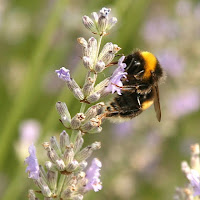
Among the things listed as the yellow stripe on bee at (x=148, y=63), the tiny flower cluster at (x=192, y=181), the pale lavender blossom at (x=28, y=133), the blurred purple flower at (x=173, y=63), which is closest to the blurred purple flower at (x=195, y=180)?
the tiny flower cluster at (x=192, y=181)

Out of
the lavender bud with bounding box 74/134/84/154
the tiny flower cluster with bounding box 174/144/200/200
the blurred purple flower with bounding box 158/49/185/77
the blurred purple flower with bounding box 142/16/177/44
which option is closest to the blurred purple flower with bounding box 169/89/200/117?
the blurred purple flower with bounding box 158/49/185/77

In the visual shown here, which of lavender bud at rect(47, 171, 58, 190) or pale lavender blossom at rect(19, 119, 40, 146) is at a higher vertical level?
lavender bud at rect(47, 171, 58, 190)

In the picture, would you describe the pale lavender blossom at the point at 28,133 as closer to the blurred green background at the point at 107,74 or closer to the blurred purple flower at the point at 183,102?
the blurred green background at the point at 107,74

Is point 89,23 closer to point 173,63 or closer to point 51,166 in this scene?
point 51,166

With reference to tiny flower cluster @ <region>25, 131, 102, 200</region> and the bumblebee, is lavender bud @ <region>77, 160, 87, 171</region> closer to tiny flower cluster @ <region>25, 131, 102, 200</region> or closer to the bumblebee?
tiny flower cluster @ <region>25, 131, 102, 200</region>

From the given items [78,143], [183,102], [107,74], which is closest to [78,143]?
[78,143]

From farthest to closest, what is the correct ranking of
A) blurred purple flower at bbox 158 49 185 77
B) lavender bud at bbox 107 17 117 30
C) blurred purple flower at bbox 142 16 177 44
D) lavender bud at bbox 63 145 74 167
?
blurred purple flower at bbox 142 16 177 44, blurred purple flower at bbox 158 49 185 77, lavender bud at bbox 107 17 117 30, lavender bud at bbox 63 145 74 167

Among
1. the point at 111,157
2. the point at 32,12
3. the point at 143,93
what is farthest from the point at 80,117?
the point at 32,12
